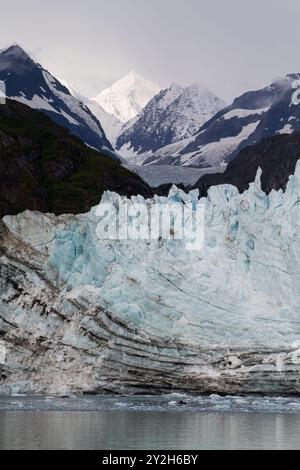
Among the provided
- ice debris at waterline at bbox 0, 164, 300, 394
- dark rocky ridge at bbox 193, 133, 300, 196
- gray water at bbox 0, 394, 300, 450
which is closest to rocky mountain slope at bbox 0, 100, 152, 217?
ice debris at waterline at bbox 0, 164, 300, 394

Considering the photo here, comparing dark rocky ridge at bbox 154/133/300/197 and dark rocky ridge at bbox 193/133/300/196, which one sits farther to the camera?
dark rocky ridge at bbox 193/133/300/196

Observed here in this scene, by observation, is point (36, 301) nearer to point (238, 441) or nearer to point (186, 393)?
point (186, 393)

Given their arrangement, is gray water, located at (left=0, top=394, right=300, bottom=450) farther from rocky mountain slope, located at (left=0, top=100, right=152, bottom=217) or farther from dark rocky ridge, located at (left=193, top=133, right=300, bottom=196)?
dark rocky ridge, located at (left=193, top=133, right=300, bottom=196)

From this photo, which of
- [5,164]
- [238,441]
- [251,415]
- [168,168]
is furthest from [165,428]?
[168,168]

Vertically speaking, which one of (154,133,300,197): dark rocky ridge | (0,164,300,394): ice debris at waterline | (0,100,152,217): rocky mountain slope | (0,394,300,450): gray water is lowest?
(0,394,300,450): gray water

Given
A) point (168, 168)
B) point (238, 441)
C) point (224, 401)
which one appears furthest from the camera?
point (168, 168)

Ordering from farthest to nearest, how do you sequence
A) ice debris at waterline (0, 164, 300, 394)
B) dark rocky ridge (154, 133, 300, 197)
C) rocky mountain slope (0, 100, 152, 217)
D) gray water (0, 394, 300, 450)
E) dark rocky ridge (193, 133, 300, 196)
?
dark rocky ridge (193, 133, 300, 196) < dark rocky ridge (154, 133, 300, 197) < rocky mountain slope (0, 100, 152, 217) < ice debris at waterline (0, 164, 300, 394) < gray water (0, 394, 300, 450)

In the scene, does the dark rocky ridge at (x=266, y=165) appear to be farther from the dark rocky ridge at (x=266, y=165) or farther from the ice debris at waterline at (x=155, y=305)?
the ice debris at waterline at (x=155, y=305)
